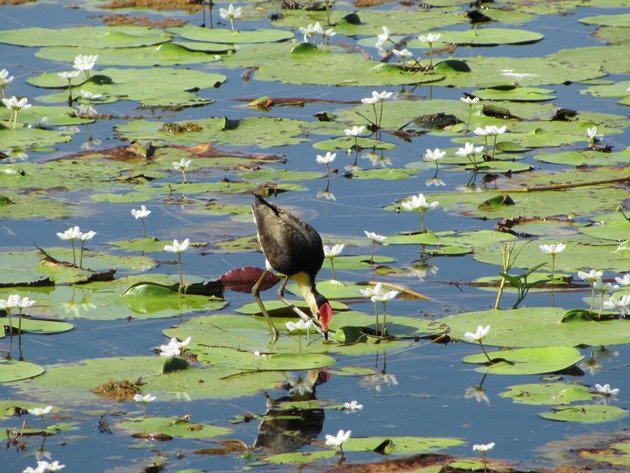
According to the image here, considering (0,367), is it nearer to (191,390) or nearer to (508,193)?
(191,390)

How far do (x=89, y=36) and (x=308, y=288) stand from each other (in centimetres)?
784

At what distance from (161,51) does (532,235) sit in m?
6.22

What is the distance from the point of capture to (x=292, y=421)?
20.2 feet

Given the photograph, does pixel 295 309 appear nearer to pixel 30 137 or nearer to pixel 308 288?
pixel 308 288

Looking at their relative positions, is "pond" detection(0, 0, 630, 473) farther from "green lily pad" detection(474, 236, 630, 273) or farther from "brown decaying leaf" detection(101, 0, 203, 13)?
"brown decaying leaf" detection(101, 0, 203, 13)

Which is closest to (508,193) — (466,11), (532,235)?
(532,235)

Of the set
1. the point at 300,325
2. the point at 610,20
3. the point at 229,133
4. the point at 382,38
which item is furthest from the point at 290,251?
the point at 610,20

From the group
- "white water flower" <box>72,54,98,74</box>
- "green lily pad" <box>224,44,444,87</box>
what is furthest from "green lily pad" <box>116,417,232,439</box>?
"green lily pad" <box>224,44,444,87</box>

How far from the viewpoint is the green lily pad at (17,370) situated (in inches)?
254

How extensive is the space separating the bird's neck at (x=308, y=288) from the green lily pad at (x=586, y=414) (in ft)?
5.44

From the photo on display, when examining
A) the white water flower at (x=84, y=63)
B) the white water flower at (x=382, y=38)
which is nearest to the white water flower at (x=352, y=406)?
the white water flower at (x=84, y=63)

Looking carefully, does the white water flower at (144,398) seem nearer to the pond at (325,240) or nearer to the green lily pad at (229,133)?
the pond at (325,240)

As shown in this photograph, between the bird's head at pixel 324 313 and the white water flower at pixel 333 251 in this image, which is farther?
the white water flower at pixel 333 251

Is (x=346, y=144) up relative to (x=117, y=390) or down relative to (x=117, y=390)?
down
